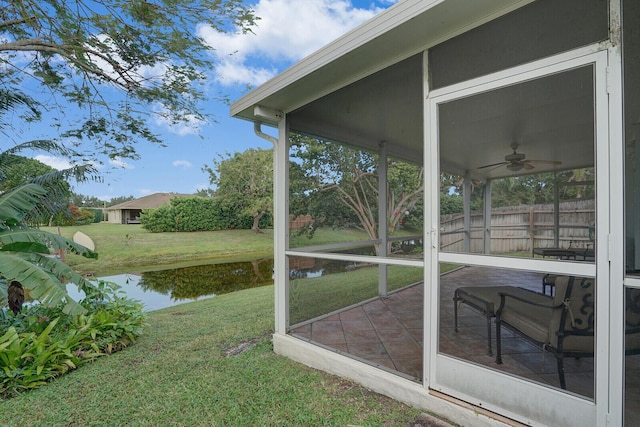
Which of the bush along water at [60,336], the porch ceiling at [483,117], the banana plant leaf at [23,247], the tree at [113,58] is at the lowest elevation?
the bush along water at [60,336]

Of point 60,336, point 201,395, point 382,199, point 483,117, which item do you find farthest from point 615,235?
point 60,336

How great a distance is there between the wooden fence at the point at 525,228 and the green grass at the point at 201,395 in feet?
4.72

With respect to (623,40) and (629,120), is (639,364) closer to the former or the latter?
(629,120)

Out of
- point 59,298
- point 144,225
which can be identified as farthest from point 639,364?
point 144,225

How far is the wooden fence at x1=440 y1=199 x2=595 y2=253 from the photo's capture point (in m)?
1.79

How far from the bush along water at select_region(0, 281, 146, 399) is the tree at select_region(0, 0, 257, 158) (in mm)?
5082

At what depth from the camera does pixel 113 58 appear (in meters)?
6.93

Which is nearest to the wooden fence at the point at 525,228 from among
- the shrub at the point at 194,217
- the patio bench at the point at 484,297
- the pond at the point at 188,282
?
the patio bench at the point at 484,297

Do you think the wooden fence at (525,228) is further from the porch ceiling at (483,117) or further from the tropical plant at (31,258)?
the tropical plant at (31,258)

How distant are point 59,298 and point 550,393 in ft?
13.5

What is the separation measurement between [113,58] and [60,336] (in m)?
6.08

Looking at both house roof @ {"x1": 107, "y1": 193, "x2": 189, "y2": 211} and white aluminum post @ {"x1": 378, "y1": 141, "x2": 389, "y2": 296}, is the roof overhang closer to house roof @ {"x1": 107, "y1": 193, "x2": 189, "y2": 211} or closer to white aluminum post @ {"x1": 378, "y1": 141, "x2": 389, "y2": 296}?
white aluminum post @ {"x1": 378, "y1": 141, "x2": 389, "y2": 296}

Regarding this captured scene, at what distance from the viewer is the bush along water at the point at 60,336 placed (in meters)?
3.13

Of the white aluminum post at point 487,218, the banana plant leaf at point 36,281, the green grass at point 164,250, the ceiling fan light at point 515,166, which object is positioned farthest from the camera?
the green grass at point 164,250
